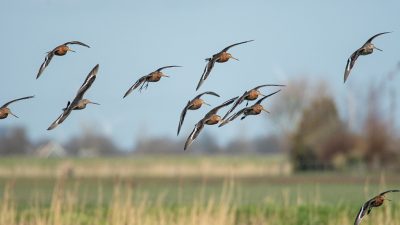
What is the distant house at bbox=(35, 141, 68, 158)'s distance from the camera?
93.9 m

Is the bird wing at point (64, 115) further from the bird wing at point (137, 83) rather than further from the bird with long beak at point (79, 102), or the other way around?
the bird wing at point (137, 83)

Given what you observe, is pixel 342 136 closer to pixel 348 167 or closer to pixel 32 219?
pixel 348 167

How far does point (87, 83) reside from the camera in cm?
200

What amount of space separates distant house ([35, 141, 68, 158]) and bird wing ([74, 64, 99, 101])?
9490cm

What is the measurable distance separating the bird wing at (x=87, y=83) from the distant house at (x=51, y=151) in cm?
9490

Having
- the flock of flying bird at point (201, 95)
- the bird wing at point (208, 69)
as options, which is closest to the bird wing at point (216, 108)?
the flock of flying bird at point (201, 95)

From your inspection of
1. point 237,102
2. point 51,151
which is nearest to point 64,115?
point 237,102

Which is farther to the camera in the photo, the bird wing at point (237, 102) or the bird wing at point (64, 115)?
the bird wing at point (237, 102)

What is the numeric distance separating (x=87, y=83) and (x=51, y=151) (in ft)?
326

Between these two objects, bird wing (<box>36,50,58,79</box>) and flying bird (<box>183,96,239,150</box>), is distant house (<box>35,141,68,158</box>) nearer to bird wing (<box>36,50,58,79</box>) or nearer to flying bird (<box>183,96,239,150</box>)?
bird wing (<box>36,50,58,79</box>)

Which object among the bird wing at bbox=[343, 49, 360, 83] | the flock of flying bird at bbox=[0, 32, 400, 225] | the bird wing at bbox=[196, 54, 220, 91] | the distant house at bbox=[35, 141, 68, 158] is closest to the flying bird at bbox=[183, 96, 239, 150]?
the flock of flying bird at bbox=[0, 32, 400, 225]

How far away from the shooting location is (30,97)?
1.75 m

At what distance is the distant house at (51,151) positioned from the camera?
9394 cm

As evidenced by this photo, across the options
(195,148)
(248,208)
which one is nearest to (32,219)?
(248,208)
